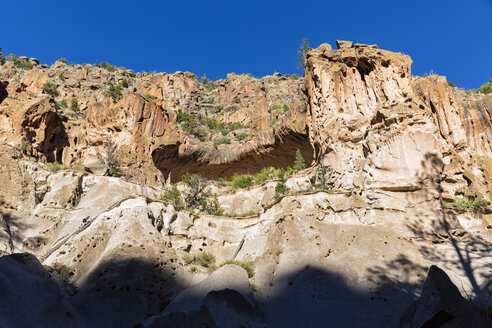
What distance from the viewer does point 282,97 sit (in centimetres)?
6006

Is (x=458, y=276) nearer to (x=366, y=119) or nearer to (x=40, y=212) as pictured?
(x=366, y=119)

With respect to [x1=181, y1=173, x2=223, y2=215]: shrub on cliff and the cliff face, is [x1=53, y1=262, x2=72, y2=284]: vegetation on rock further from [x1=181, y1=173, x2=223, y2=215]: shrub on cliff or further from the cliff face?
the cliff face

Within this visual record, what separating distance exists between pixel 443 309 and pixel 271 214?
14.0 metres

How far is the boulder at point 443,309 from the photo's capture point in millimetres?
11008

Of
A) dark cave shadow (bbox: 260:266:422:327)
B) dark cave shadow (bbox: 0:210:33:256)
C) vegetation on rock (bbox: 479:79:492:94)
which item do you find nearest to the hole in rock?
dark cave shadow (bbox: 0:210:33:256)

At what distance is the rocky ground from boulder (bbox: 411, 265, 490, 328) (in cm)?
5

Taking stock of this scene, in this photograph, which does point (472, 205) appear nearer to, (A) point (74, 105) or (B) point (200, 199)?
(B) point (200, 199)

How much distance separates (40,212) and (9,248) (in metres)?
4.19

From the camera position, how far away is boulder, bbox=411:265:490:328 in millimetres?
11008

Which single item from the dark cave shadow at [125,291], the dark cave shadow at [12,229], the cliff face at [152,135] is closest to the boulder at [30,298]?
the dark cave shadow at [125,291]

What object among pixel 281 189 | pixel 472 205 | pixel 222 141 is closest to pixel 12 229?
pixel 281 189

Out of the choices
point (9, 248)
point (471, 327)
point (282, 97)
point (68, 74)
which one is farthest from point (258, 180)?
point (68, 74)

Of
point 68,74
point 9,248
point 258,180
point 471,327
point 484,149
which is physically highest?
point 68,74

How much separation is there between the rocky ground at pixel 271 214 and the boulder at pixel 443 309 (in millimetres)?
53
